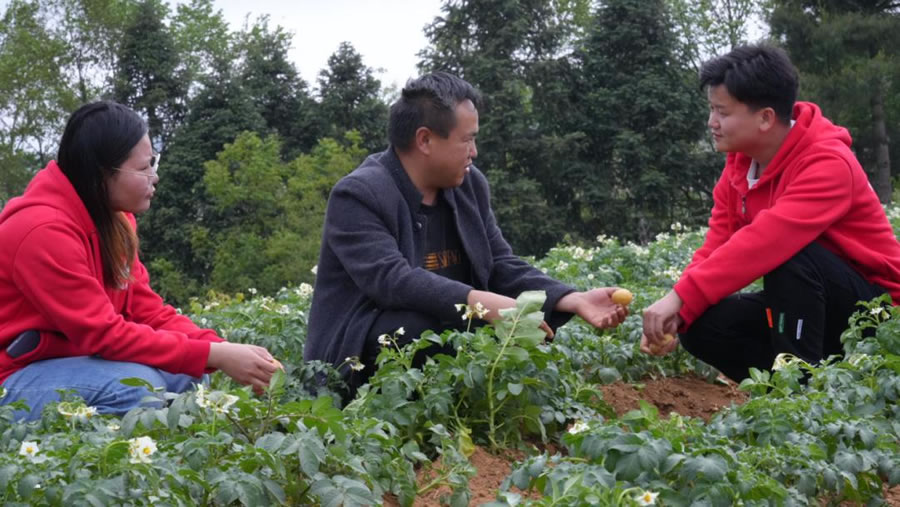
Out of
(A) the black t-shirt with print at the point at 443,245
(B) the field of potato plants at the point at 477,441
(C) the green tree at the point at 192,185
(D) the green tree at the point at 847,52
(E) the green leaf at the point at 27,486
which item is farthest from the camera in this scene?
(C) the green tree at the point at 192,185

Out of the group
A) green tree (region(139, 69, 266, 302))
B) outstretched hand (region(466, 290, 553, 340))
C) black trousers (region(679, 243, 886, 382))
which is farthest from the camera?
green tree (region(139, 69, 266, 302))

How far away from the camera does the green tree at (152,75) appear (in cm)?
4203

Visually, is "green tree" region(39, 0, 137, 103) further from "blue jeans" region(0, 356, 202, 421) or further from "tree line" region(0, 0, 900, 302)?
"blue jeans" region(0, 356, 202, 421)

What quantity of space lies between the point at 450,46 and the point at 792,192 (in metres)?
37.3

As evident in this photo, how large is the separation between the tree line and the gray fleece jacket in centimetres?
3105

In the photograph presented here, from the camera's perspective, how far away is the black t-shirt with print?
462cm

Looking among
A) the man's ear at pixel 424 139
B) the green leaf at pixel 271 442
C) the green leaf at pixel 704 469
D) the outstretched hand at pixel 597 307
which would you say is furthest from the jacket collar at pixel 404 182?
the green leaf at pixel 704 469

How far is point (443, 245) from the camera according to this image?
4.68 metres

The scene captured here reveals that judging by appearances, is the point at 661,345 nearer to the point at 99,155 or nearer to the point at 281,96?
the point at 99,155

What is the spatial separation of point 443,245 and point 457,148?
0.47m

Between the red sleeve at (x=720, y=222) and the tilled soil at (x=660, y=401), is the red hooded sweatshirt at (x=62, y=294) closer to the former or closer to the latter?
the tilled soil at (x=660, y=401)

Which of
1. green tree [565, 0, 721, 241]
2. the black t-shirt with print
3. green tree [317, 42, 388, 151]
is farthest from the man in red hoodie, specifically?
green tree [317, 42, 388, 151]

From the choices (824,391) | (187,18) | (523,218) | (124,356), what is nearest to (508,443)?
(824,391)

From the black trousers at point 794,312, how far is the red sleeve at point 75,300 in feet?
6.75
